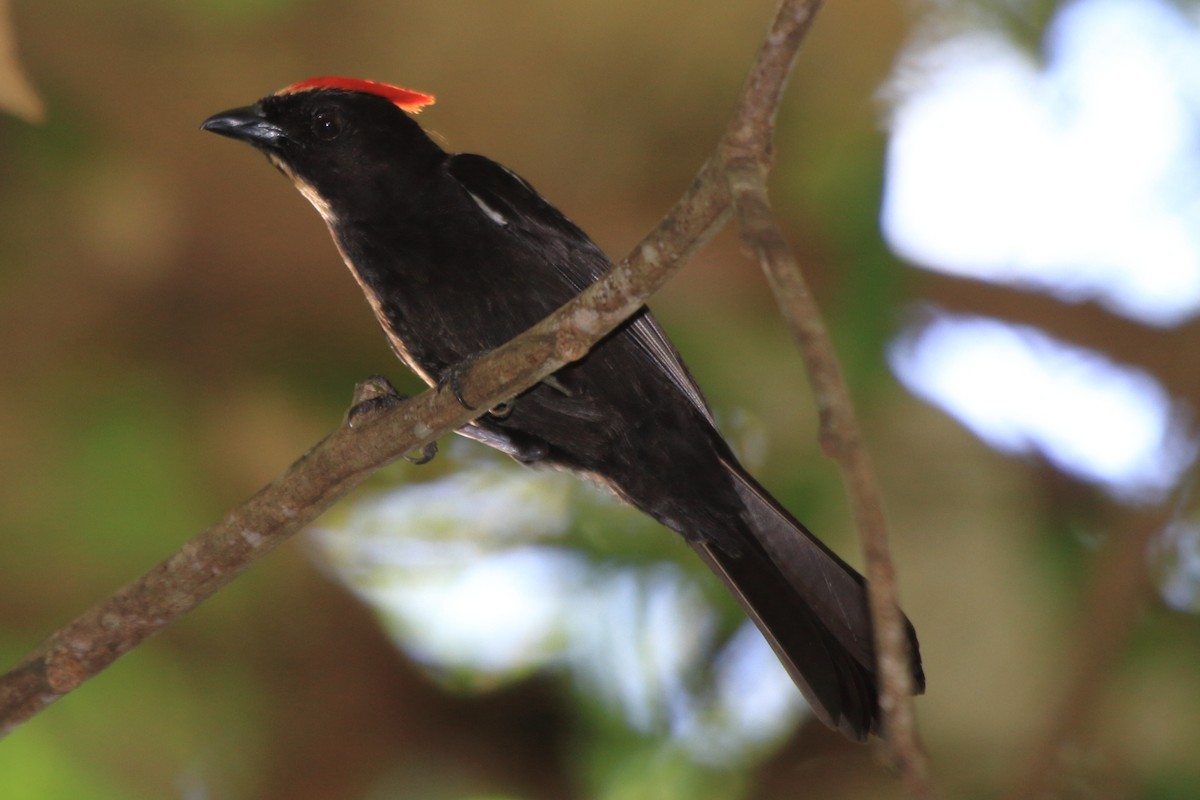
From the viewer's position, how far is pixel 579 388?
3465mm

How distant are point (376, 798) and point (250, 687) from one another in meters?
0.67

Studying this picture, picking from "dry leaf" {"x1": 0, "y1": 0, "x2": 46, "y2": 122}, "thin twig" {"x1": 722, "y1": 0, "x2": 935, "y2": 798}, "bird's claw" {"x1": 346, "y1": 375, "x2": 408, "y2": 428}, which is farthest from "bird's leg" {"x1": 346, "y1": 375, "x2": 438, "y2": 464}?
"dry leaf" {"x1": 0, "y1": 0, "x2": 46, "y2": 122}

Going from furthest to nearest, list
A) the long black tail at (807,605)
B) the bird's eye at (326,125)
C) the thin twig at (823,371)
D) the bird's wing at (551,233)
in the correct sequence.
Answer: the bird's eye at (326,125), the bird's wing at (551,233), the long black tail at (807,605), the thin twig at (823,371)

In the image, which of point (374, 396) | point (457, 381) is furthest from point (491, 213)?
point (457, 381)

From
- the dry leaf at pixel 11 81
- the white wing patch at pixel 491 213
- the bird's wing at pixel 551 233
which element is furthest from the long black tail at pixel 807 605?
the dry leaf at pixel 11 81

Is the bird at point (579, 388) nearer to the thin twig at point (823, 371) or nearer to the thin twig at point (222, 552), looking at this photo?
the thin twig at point (222, 552)

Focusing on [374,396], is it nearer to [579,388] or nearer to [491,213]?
[579,388]

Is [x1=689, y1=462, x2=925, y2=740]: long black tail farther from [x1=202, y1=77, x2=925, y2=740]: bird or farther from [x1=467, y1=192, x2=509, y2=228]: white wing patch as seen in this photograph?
[x1=467, y1=192, x2=509, y2=228]: white wing patch

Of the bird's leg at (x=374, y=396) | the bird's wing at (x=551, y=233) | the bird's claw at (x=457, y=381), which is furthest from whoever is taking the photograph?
the bird's wing at (x=551, y=233)

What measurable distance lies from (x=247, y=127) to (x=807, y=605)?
206 cm

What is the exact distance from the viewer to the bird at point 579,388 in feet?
11.2

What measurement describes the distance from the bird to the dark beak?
0.03m

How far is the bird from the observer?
340cm

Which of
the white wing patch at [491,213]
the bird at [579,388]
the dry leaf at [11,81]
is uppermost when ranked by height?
the dry leaf at [11,81]
